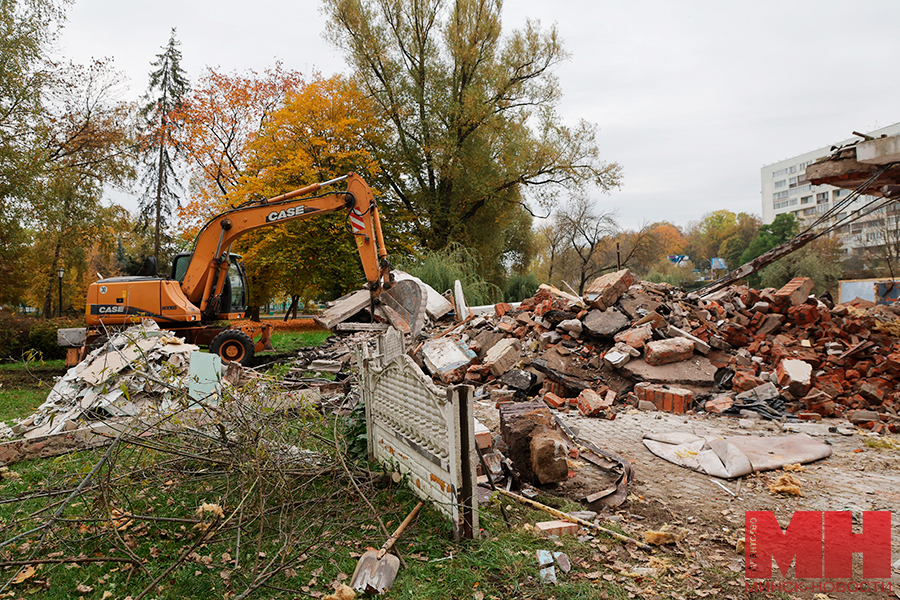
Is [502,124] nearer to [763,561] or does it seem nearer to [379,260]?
[379,260]

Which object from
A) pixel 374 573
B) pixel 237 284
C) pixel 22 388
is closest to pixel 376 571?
pixel 374 573

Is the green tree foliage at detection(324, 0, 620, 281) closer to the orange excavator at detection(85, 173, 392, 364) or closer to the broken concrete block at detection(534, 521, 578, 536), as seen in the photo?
the orange excavator at detection(85, 173, 392, 364)

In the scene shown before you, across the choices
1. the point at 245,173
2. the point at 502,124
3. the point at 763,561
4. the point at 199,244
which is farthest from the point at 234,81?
the point at 763,561

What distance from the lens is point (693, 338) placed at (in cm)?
841

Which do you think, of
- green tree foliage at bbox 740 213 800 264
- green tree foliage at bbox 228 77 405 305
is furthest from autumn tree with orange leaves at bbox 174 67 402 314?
green tree foliage at bbox 740 213 800 264

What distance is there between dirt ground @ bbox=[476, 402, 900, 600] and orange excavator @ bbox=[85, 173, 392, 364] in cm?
555

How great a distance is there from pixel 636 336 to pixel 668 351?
58 cm

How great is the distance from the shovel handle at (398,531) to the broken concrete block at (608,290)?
677 cm

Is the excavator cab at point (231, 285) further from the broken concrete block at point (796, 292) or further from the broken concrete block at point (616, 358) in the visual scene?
the broken concrete block at point (796, 292)

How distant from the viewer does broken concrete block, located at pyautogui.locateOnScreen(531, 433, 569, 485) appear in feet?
13.1

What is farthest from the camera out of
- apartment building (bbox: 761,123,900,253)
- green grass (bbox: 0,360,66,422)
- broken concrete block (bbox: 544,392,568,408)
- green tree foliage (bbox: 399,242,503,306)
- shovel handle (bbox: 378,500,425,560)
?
apartment building (bbox: 761,123,900,253)

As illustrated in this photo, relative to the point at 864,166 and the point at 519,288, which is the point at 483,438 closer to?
the point at 864,166

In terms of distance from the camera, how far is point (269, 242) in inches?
766

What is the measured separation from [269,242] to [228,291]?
8860 mm
